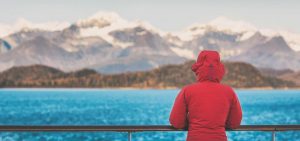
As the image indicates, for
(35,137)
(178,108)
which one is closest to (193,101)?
(178,108)

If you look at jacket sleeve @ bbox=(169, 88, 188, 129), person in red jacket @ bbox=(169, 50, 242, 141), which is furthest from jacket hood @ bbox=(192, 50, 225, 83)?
jacket sleeve @ bbox=(169, 88, 188, 129)

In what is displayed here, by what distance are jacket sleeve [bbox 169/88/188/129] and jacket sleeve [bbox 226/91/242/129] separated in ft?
1.49

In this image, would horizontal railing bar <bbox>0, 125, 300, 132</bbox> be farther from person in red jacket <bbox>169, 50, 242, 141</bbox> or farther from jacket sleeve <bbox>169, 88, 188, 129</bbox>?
person in red jacket <bbox>169, 50, 242, 141</bbox>

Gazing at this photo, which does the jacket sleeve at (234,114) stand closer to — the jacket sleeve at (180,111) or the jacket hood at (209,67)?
the jacket hood at (209,67)

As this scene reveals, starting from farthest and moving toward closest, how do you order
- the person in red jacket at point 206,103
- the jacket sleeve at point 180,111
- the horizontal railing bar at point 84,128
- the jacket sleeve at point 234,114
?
the horizontal railing bar at point 84,128 → the jacket sleeve at point 234,114 → the jacket sleeve at point 180,111 → the person in red jacket at point 206,103

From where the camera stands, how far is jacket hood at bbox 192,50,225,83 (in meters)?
5.33

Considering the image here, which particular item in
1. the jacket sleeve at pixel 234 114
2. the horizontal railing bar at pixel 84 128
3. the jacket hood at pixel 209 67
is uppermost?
the jacket hood at pixel 209 67

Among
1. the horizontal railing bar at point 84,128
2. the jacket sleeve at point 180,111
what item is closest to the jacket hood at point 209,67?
the jacket sleeve at point 180,111

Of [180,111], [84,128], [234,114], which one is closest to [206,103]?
[180,111]

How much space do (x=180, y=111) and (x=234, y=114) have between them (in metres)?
0.55

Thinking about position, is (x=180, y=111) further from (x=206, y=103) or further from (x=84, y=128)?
(x=84, y=128)

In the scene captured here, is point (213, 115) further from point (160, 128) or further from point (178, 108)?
point (160, 128)

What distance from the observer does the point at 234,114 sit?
5551 millimetres

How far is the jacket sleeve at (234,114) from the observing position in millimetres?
5514
